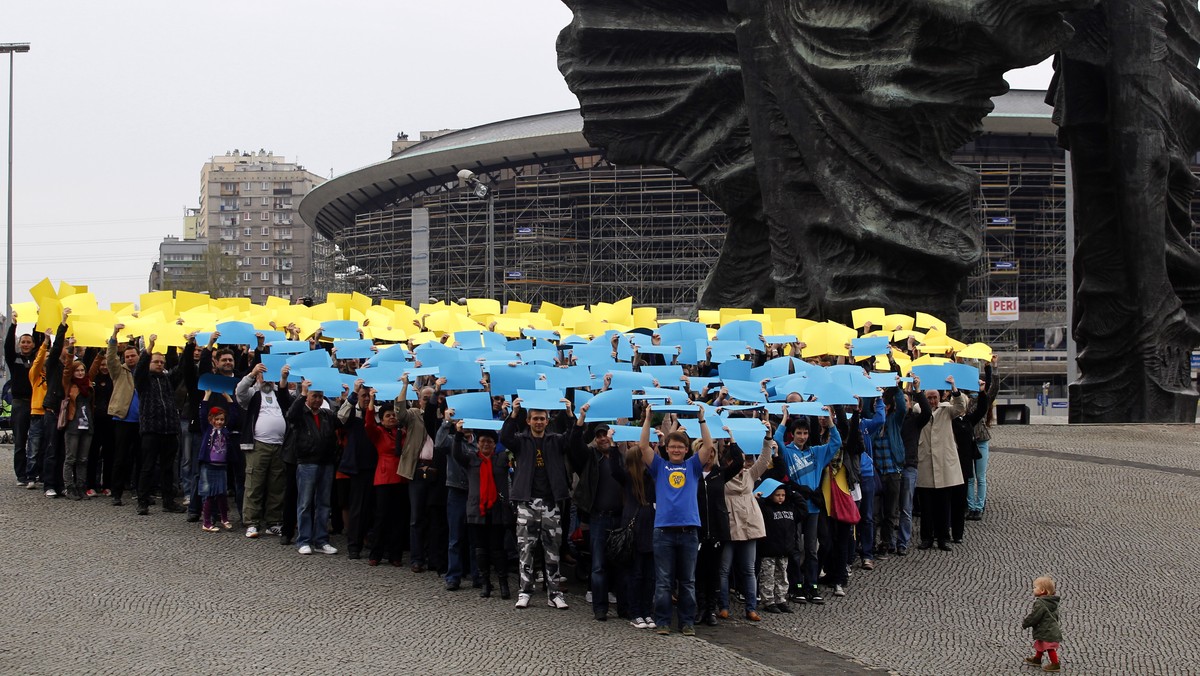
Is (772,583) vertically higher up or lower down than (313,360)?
lower down

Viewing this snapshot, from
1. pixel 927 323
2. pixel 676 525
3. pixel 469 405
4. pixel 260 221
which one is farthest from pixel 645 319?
pixel 260 221

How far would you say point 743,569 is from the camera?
8.05m

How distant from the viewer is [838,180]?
51.3 ft

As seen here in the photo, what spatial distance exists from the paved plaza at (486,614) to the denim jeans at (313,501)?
185mm

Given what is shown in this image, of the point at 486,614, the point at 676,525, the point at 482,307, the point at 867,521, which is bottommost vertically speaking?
the point at 486,614

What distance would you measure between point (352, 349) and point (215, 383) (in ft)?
3.26

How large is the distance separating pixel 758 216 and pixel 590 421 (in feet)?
33.1

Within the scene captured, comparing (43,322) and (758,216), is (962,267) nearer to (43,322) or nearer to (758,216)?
(758,216)

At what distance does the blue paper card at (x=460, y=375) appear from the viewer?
867cm

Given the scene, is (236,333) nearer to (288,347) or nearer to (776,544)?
(288,347)

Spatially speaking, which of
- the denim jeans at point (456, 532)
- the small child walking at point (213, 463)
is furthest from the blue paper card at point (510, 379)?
the small child walking at point (213, 463)

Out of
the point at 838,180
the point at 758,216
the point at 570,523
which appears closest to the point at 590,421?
the point at 570,523

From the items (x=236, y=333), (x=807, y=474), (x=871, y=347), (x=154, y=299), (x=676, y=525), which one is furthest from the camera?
(x=154, y=299)

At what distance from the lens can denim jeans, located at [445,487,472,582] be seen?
8375 mm
